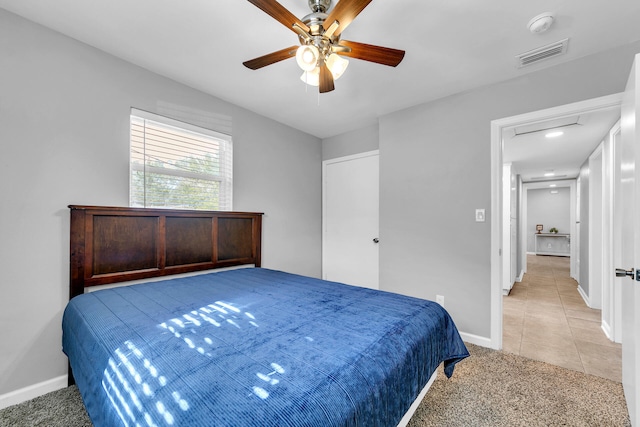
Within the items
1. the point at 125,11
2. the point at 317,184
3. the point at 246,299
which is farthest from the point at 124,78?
the point at 317,184

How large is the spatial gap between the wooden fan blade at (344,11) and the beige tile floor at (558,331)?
2.93 m

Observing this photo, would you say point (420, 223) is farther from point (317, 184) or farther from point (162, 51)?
point (162, 51)

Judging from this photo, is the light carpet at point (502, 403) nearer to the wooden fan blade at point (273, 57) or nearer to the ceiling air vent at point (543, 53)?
the wooden fan blade at point (273, 57)

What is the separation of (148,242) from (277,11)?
202cm

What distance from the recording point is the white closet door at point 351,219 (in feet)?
11.9

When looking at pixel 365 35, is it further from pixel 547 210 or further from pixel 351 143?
pixel 547 210

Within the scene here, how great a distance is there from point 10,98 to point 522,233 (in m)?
7.82

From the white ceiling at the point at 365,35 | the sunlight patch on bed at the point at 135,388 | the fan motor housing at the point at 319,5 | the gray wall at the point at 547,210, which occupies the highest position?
the white ceiling at the point at 365,35

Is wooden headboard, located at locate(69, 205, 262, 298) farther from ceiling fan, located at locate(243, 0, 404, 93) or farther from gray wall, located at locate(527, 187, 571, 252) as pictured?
gray wall, located at locate(527, 187, 571, 252)

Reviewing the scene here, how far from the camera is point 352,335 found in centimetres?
122

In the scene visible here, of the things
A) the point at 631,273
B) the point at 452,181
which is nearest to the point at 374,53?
the point at 452,181

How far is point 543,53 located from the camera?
6.69 feet

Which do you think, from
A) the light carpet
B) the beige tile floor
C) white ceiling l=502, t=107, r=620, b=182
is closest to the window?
the light carpet

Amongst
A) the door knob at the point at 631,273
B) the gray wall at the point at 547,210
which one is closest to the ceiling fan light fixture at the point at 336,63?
the door knob at the point at 631,273
